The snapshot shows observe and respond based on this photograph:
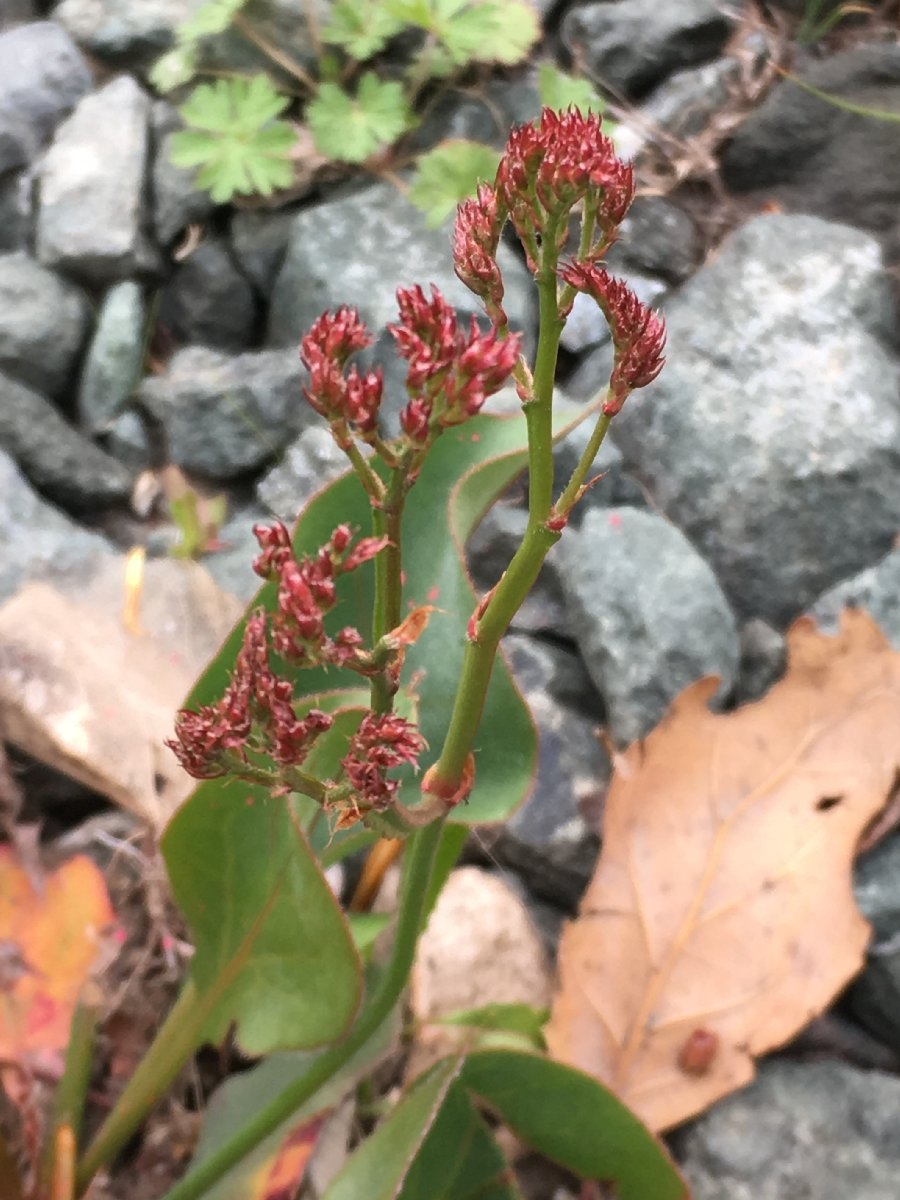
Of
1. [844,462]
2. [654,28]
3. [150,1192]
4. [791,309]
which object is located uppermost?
[654,28]

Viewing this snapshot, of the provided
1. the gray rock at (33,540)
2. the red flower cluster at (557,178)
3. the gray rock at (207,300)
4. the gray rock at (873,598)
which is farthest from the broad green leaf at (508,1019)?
the gray rock at (207,300)

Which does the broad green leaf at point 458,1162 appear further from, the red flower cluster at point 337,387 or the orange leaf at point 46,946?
the red flower cluster at point 337,387

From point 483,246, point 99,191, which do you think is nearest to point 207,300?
point 99,191

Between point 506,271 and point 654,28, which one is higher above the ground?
point 654,28

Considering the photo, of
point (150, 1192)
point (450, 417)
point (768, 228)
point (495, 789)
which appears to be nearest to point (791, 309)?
point (768, 228)

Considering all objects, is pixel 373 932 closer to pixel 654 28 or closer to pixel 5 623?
pixel 5 623

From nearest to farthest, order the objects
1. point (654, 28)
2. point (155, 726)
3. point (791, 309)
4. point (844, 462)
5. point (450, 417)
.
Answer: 1. point (450, 417)
2. point (155, 726)
3. point (844, 462)
4. point (791, 309)
5. point (654, 28)

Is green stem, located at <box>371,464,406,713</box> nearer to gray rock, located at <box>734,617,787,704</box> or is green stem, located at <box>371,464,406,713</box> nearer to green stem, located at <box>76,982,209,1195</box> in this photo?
green stem, located at <box>76,982,209,1195</box>

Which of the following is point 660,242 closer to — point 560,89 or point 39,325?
point 560,89
